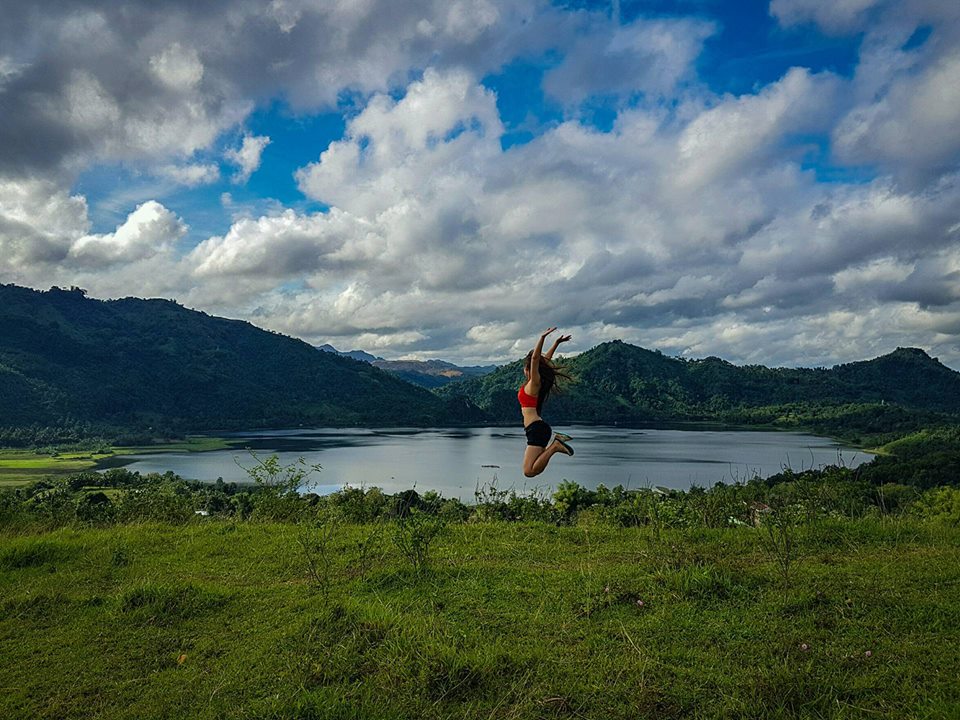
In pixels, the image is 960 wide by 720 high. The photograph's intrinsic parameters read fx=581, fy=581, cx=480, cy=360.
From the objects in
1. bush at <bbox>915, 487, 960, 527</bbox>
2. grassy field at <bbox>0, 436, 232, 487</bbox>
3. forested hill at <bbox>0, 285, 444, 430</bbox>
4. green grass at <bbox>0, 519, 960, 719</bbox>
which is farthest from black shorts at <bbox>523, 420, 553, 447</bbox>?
forested hill at <bbox>0, 285, 444, 430</bbox>

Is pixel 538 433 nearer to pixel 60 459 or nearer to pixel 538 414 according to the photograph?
pixel 538 414

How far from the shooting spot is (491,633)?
463 cm

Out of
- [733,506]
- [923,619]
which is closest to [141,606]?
[923,619]

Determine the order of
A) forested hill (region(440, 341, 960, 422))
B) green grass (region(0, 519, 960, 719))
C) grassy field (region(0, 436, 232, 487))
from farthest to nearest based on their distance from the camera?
forested hill (region(440, 341, 960, 422)) < grassy field (region(0, 436, 232, 487)) < green grass (region(0, 519, 960, 719))

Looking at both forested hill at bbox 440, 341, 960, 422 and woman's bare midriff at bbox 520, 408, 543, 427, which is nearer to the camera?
woman's bare midriff at bbox 520, 408, 543, 427

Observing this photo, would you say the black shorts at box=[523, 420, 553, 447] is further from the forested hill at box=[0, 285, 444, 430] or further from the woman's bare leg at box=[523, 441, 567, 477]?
the forested hill at box=[0, 285, 444, 430]

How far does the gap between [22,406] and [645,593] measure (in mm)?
150582

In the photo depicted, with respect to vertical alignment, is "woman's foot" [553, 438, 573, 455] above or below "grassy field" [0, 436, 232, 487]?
A: above

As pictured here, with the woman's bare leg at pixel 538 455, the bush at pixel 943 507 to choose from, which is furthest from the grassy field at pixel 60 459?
the bush at pixel 943 507

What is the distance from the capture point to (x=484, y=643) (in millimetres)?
4293

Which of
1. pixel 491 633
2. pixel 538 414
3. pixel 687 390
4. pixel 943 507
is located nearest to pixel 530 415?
pixel 538 414

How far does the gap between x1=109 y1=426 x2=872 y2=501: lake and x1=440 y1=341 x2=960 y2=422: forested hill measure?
38652 mm

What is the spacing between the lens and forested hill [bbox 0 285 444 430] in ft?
426

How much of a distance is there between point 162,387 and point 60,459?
316 ft
